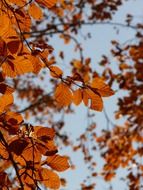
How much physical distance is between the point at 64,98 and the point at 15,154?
0.28 metres

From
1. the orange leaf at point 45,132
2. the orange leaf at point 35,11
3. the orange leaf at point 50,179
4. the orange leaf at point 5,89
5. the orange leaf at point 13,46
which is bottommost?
the orange leaf at point 50,179

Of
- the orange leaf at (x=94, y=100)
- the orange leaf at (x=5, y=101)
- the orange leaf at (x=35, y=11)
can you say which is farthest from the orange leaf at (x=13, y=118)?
the orange leaf at (x=35, y=11)

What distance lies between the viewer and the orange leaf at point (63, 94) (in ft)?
4.54

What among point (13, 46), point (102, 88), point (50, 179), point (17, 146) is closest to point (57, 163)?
point (50, 179)

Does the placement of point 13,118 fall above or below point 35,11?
below

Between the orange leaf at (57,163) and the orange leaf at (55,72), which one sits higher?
the orange leaf at (55,72)

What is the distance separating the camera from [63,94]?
54.8 inches

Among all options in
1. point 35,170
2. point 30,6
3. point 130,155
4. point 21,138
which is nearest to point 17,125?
point 21,138

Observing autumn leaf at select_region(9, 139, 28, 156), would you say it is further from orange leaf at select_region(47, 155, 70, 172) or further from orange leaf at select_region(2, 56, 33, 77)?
orange leaf at select_region(2, 56, 33, 77)

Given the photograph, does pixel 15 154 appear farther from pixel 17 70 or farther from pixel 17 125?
pixel 17 70

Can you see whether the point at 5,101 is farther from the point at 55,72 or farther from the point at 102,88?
the point at 102,88

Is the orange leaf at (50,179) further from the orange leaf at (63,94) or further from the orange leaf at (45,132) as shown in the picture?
the orange leaf at (63,94)

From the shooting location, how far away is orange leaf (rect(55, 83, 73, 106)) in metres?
1.38

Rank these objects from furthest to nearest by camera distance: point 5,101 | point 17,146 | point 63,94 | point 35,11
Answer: point 35,11
point 63,94
point 5,101
point 17,146
